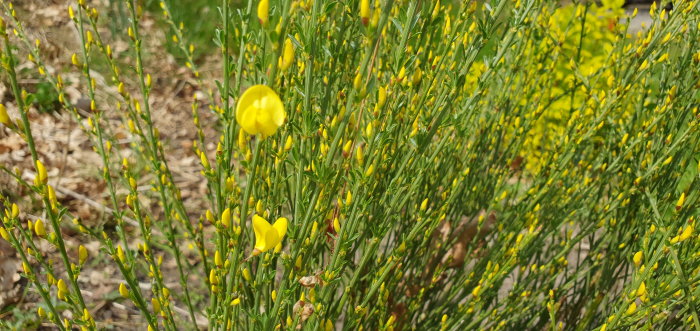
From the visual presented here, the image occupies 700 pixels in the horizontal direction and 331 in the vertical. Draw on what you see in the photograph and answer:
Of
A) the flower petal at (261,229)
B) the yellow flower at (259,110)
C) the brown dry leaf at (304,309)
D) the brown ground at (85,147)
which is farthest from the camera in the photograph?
the brown ground at (85,147)

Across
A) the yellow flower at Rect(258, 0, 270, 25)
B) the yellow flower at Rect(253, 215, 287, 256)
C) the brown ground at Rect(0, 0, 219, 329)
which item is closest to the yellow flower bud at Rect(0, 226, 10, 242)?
the yellow flower at Rect(253, 215, 287, 256)

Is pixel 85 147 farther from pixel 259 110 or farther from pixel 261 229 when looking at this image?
pixel 259 110

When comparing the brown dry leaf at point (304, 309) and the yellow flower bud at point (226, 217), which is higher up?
the yellow flower bud at point (226, 217)

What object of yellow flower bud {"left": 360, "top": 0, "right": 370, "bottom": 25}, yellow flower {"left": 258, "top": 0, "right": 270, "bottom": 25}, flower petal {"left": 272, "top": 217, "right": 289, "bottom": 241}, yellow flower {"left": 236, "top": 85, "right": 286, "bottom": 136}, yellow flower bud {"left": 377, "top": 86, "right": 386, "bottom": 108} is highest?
yellow flower bud {"left": 360, "top": 0, "right": 370, "bottom": 25}

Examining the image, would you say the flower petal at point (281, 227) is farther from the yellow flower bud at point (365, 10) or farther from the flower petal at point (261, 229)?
the yellow flower bud at point (365, 10)

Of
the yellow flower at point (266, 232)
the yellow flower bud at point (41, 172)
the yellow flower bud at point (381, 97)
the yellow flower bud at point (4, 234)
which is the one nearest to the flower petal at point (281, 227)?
the yellow flower at point (266, 232)

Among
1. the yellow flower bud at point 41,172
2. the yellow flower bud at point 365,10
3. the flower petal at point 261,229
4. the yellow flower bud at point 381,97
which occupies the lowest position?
the yellow flower bud at point 41,172

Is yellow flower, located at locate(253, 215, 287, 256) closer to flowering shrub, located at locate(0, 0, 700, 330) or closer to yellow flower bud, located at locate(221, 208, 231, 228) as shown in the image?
flowering shrub, located at locate(0, 0, 700, 330)

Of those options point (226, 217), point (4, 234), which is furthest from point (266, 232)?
point (4, 234)
